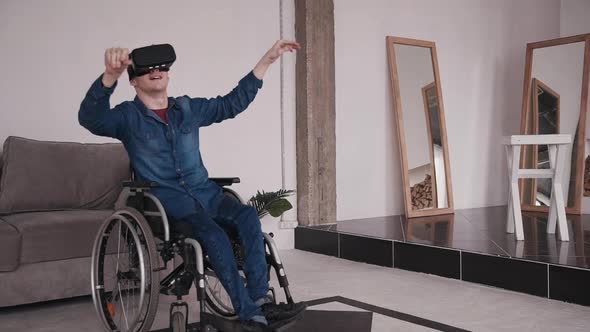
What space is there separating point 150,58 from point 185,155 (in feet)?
1.32

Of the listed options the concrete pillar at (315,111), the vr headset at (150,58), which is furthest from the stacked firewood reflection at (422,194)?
the vr headset at (150,58)

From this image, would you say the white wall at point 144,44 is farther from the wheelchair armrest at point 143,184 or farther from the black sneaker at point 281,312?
the black sneaker at point 281,312

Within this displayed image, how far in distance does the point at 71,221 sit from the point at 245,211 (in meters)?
1.11

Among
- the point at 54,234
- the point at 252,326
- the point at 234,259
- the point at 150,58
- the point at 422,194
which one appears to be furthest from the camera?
the point at 422,194

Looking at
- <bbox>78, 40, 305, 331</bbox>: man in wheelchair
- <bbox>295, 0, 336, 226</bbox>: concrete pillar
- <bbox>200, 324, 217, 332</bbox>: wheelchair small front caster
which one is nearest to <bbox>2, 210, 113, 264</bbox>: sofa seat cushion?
<bbox>78, 40, 305, 331</bbox>: man in wheelchair

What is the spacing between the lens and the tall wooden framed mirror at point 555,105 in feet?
17.9

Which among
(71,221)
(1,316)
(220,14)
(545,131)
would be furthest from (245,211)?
(545,131)

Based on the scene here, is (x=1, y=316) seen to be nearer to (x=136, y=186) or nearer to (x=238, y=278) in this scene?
(x=136, y=186)

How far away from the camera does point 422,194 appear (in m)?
5.21

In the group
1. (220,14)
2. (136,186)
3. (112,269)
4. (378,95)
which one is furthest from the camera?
(378,95)

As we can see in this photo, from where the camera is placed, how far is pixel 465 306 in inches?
115

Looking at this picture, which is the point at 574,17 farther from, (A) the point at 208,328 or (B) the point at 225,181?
(A) the point at 208,328

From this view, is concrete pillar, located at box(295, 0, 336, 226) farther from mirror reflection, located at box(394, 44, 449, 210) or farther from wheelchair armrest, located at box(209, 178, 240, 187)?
wheelchair armrest, located at box(209, 178, 240, 187)

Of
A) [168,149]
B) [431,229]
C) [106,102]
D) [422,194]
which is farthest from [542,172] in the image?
[106,102]
